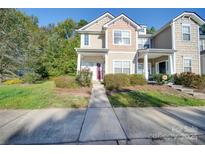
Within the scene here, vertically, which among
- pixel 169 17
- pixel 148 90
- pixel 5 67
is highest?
pixel 169 17

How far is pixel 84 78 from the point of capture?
42.7ft

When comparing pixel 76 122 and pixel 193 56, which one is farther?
pixel 193 56

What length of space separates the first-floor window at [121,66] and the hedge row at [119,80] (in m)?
2.95

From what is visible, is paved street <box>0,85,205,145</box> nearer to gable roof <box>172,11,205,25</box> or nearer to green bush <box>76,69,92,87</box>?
green bush <box>76,69,92,87</box>

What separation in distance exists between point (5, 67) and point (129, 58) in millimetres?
15940

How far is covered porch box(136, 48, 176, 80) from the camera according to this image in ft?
50.3

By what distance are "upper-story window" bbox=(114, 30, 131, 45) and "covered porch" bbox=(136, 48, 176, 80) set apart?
1767 millimetres

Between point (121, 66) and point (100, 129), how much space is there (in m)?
12.2

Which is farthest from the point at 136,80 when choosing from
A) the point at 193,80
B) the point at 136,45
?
the point at 136,45

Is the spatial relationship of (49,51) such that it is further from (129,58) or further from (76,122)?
(76,122)

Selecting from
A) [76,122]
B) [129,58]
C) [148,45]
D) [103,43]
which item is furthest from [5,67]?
[76,122]

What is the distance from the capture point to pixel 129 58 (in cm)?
1648

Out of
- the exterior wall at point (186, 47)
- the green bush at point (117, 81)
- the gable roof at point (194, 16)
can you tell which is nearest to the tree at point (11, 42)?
the green bush at point (117, 81)
